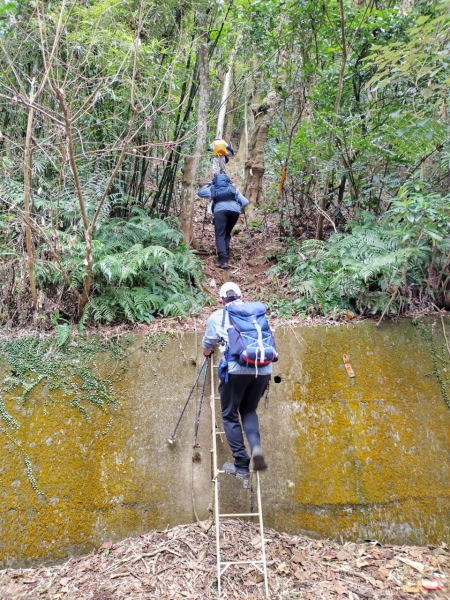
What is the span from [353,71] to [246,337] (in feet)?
17.6

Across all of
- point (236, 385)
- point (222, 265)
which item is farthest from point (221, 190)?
point (236, 385)

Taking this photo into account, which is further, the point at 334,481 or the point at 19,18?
the point at 19,18

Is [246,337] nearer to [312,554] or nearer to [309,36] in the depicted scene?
[312,554]

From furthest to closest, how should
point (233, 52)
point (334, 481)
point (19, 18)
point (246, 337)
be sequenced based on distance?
point (233, 52), point (19, 18), point (334, 481), point (246, 337)

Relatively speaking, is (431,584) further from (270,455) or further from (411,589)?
(270,455)

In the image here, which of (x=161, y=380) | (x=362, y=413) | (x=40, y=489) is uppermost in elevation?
(x=161, y=380)

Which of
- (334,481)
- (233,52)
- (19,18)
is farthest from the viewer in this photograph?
(233,52)

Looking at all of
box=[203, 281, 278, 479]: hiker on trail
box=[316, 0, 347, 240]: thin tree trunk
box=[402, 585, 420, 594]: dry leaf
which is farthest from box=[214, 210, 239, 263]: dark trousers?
box=[402, 585, 420, 594]: dry leaf

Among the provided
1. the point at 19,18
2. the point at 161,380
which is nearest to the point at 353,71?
the point at 19,18

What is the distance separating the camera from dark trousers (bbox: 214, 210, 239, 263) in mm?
6933

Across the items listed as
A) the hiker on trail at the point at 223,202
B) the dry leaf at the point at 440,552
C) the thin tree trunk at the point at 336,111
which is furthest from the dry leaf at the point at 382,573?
the hiker on trail at the point at 223,202

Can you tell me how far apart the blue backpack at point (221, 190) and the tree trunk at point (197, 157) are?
37 cm

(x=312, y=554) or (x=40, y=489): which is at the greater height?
(x=40, y=489)

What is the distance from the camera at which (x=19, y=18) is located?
5.65 m
